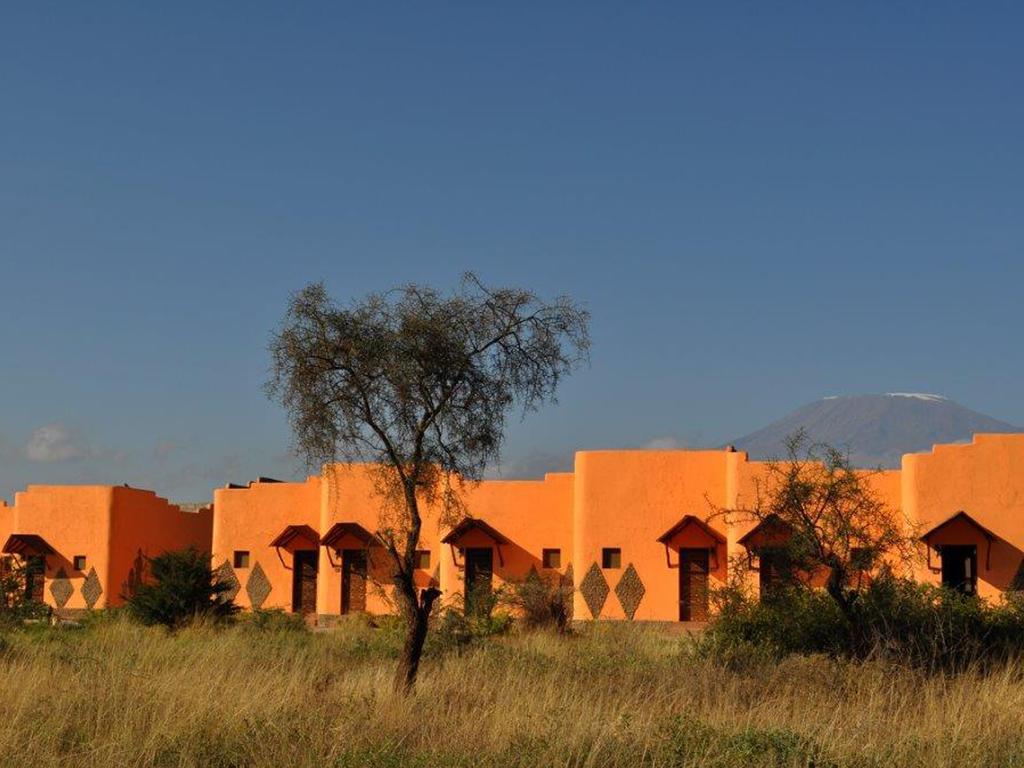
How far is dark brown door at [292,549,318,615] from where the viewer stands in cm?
3484

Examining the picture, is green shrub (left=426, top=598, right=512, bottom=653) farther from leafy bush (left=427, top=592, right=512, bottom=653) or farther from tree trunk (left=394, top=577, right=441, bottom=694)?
tree trunk (left=394, top=577, right=441, bottom=694)

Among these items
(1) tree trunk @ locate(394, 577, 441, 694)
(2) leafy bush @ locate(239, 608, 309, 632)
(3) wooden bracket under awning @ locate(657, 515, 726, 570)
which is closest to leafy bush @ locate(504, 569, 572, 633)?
(3) wooden bracket under awning @ locate(657, 515, 726, 570)

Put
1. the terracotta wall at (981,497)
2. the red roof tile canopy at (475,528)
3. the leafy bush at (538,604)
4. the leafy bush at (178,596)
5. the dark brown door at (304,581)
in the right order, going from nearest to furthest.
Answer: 1. the leafy bush at (178,596)
2. the leafy bush at (538,604)
3. the terracotta wall at (981,497)
4. the red roof tile canopy at (475,528)
5. the dark brown door at (304,581)

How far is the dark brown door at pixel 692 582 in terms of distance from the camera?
30.0m

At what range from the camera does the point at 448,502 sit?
17594 mm

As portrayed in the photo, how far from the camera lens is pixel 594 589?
30344mm

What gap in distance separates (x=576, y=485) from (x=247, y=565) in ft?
32.4

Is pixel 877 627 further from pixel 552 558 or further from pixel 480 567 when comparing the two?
pixel 480 567

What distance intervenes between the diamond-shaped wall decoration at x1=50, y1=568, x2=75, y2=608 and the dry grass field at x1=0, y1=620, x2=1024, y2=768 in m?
20.8

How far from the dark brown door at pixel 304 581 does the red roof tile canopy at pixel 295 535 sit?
0.54 meters

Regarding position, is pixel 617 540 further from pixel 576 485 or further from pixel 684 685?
pixel 684 685

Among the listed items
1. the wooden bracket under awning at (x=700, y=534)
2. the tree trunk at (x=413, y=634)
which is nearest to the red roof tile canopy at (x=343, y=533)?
the wooden bracket under awning at (x=700, y=534)

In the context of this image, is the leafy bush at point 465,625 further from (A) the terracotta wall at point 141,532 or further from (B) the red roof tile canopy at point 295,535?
(A) the terracotta wall at point 141,532

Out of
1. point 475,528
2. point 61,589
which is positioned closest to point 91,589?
point 61,589
